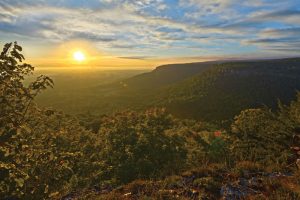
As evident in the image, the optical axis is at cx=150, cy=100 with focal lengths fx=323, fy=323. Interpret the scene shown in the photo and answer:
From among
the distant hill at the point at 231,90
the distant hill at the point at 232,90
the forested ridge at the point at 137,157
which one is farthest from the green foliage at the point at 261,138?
the distant hill at the point at 231,90

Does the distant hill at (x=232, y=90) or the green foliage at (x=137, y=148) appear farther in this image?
the distant hill at (x=232, y=90)

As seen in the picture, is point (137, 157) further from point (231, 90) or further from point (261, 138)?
point (231, 90)

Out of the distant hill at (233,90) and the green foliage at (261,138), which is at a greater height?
the green foliage at (261,138)

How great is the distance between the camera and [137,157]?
16.7 meters

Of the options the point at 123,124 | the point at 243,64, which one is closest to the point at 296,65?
the point at 243,64

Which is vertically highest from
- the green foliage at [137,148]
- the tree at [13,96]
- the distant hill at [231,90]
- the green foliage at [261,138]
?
the tree at [13,96]

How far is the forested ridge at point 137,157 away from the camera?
17.6ft

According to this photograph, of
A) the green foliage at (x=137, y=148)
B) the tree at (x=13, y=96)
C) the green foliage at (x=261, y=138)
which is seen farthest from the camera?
the green foliage at (x=137, y=148)

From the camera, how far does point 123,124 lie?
19.3m

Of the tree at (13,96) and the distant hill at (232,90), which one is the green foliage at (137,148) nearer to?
the tree at (13,96)

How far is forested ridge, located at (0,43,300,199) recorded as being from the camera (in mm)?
5375

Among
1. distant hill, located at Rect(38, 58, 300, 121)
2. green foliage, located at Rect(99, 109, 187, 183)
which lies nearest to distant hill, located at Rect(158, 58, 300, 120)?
distant hill, located at Rect(38, 58, 300, 121)

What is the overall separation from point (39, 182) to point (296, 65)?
157921 millimetres

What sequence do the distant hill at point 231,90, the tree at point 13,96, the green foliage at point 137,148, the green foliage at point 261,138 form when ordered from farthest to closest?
the distant hill at point 231,90
the green foliage at point 137,148
the green foliage at point 261,138
the tree at point 13,96
